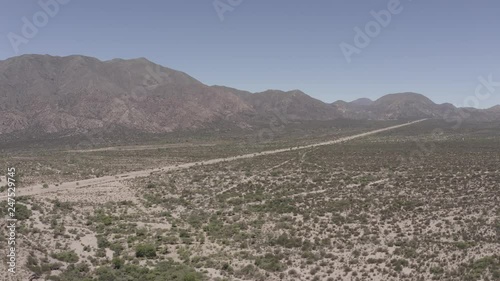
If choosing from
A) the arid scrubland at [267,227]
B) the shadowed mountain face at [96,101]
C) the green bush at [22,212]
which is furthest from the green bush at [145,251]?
the shadowed mountain face at [96,101]

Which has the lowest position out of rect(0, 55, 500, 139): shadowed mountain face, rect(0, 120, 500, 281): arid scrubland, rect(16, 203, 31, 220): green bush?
rect(0, 120, 500, 281): arid scrubland

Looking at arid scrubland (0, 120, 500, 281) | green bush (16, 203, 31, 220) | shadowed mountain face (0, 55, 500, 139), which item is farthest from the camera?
shadowed mountain face (0, 55, 500, 139)

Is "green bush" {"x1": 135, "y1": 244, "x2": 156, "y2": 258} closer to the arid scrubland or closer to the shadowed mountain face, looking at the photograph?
the arid scrubland

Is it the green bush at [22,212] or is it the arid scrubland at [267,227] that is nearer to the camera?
the arid scrubland at [267,227]

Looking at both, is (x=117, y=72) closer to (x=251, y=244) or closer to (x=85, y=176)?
(x=85, y=176)

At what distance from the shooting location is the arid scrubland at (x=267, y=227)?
19.0 m

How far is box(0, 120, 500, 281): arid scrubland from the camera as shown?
19000 millimetres

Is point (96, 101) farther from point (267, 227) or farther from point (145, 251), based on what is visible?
point (145, 251)

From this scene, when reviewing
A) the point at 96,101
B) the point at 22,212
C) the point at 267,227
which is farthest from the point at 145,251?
the point at 96,101

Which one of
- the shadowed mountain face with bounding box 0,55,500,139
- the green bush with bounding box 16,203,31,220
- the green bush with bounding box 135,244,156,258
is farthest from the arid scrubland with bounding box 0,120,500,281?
the shadowed mountain face with bounding box 0,55,500,139

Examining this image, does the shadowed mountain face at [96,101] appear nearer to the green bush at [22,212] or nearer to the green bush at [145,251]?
the green bush at [22,212]

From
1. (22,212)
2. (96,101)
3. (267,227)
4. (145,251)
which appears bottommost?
(267,227)

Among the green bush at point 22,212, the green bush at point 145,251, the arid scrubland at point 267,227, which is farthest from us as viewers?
the green bush at point 22,212

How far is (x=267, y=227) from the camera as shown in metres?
26.3
